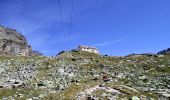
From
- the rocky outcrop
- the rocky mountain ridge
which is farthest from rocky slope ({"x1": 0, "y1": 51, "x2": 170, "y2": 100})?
the rocky outcrop

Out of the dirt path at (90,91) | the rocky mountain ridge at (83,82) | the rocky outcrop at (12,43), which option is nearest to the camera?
the dirt path at (90,91)

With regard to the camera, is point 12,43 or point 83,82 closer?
point 83,82

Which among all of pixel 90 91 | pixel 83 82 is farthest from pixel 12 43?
pixel 90 91

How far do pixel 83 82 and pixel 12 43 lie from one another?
110866mm

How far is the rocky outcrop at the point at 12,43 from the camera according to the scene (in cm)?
13523

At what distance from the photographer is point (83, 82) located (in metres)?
34.6

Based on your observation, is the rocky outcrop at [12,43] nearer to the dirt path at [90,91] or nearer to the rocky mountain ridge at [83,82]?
the rocky mountain ridge at [83,82]

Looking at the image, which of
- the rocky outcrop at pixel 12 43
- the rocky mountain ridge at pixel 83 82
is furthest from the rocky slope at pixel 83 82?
the rocky outcrop at pixel 12 43

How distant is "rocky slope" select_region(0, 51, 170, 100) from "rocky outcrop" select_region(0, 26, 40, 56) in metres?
87.4

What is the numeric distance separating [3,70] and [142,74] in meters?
19.1

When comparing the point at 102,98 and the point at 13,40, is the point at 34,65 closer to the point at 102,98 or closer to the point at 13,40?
the point at 102,98

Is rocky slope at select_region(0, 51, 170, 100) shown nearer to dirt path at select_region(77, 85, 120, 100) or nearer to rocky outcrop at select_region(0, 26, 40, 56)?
dirt path at select_region(77, 85, 120, 100)

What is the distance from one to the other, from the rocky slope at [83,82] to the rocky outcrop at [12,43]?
87.4 meters

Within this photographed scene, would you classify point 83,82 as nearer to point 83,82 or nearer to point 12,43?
point 83,82
